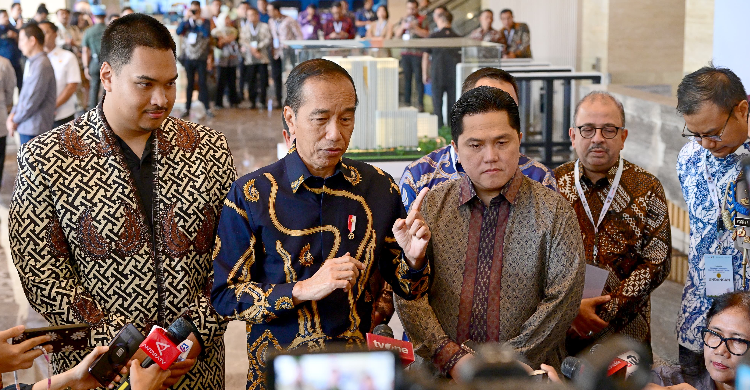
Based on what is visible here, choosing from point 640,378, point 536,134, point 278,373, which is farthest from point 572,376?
point 536,134

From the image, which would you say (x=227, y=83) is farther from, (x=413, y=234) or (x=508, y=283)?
(x=413, y=234)

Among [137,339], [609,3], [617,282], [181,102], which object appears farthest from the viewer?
[181,102]

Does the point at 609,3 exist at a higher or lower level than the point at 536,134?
higher

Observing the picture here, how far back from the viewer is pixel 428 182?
3232 mm

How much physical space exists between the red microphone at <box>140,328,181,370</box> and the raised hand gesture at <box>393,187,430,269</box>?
66 cm

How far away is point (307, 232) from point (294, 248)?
0.19 ft

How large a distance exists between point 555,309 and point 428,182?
3.01 ft

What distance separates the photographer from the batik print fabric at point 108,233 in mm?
2416

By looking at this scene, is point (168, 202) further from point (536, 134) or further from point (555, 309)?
point (536, 134)

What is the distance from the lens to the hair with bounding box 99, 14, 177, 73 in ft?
8.03

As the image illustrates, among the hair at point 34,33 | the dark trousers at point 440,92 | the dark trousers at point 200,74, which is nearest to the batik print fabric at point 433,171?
the dark trousers at point 440,92

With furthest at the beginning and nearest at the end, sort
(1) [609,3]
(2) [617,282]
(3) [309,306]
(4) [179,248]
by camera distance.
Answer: (1) [609,3] → (2) [617,282] → (4) [179,248] → (3) [309,306]

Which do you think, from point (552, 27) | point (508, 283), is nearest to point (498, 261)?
point (508, 283)

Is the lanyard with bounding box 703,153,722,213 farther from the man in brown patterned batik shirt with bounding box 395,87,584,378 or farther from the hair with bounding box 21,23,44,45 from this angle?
the hair with bounding box 21,23,44,45
